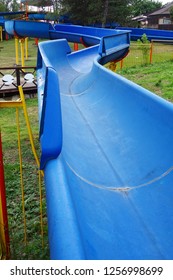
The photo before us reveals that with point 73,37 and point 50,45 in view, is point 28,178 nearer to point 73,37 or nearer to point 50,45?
point 50,45

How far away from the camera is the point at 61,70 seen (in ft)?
23.2

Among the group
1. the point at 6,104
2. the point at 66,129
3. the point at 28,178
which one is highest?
the point at 6,104

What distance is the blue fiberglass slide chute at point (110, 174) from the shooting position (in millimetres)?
1602

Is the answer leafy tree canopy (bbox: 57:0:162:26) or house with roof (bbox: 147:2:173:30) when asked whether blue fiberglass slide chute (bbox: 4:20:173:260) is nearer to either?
leafy tree canopy (bbox: 57:0:162:26)

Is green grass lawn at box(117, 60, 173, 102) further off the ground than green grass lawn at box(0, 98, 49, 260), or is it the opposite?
green grass lawn at box(117, 60, 173, 102)

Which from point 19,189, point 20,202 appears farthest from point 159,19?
point 20,202

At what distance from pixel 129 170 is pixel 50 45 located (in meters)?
4.65

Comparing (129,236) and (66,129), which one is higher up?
(66,129)

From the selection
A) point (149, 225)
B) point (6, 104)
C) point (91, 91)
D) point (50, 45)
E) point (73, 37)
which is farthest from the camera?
point (73, 37)

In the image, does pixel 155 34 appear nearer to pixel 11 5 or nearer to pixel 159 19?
pixel 159 19

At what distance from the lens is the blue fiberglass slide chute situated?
5.26ft

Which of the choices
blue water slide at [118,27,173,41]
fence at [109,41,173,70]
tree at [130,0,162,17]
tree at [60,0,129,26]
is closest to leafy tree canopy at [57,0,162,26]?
tree at [60,0,129,26]

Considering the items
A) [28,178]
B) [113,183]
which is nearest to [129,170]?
[113,183]

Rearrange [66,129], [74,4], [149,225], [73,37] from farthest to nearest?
[74,4] → [73,37] → [66,129] → [149,225]
